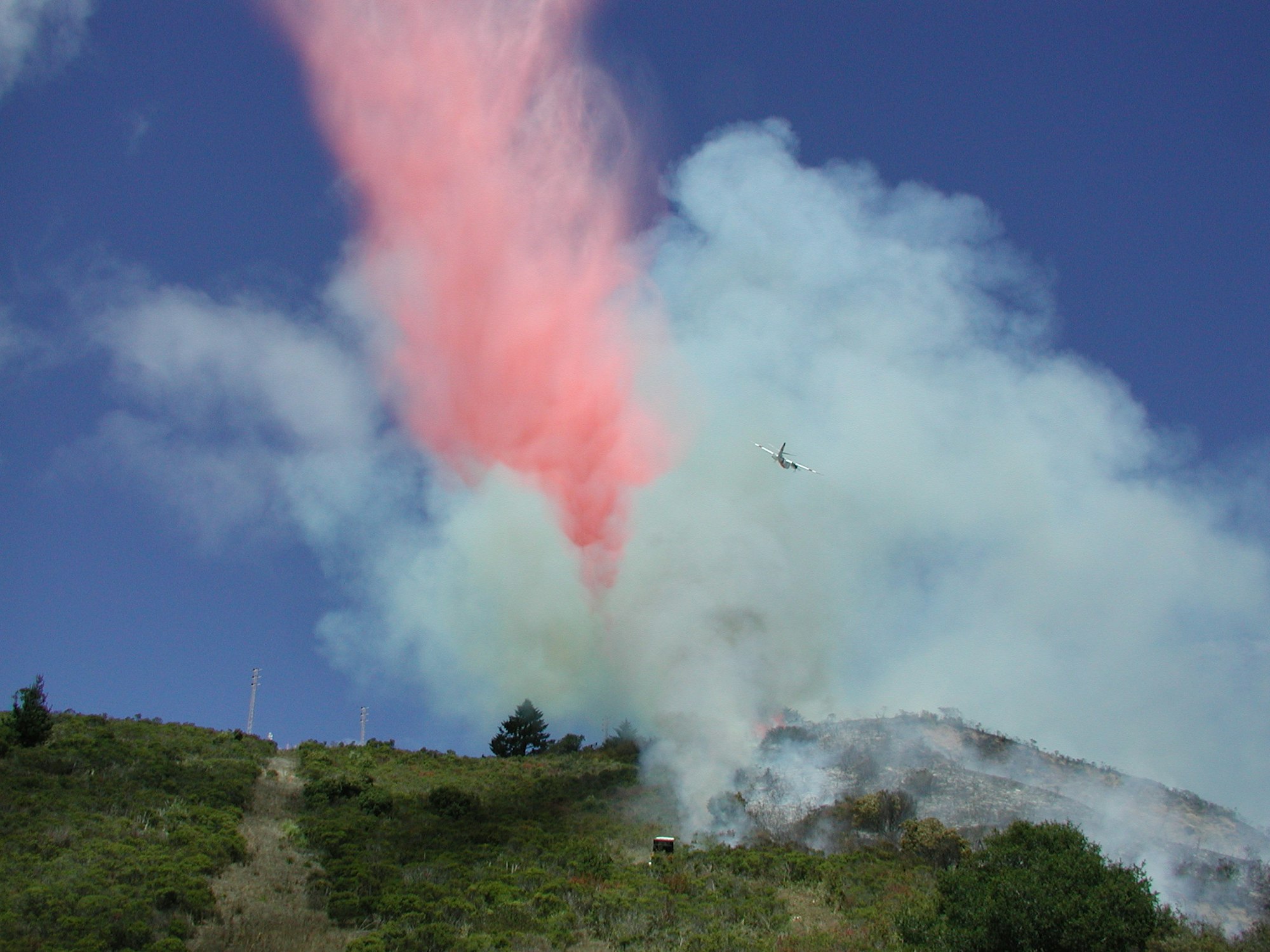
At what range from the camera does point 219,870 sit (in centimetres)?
3688

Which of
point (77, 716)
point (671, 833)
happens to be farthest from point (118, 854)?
point (77, 716)

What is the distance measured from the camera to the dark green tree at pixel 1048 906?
1156 inches

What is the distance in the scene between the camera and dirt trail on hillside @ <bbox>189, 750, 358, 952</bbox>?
30.7 meters

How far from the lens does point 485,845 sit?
46.3 metres

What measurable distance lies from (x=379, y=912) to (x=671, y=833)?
20918mm

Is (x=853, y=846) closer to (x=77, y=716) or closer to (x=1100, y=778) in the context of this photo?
(x=1100, y=778)

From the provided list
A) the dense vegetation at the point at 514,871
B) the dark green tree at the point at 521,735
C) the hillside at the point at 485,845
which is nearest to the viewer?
the dense vegetation at the point at 514,871

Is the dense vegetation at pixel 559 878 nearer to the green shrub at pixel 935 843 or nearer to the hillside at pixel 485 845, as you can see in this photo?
the hillside at pixel 485 845

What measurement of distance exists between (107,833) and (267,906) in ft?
29.5

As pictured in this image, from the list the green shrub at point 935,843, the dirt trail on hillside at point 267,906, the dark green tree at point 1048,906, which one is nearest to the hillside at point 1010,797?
the green shrub at point 935,843

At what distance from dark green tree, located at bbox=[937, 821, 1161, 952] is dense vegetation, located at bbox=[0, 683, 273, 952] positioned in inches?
1066

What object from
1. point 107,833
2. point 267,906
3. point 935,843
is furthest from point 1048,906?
point 107,833

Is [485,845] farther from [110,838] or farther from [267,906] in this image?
[110,838]

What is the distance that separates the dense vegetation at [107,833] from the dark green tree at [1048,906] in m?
27.1
